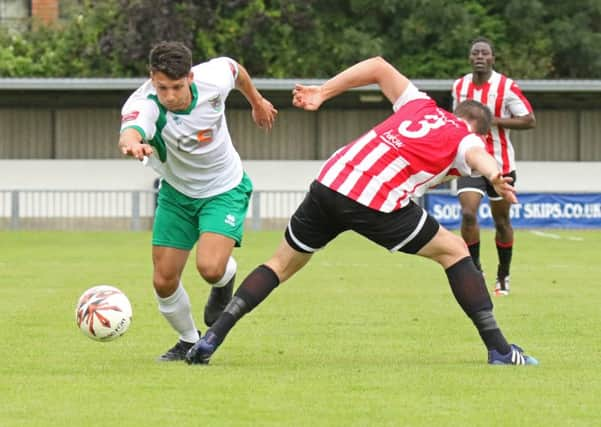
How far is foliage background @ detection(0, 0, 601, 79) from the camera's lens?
46062 millimetres

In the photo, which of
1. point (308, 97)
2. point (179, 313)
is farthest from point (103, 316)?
point (308, 97)

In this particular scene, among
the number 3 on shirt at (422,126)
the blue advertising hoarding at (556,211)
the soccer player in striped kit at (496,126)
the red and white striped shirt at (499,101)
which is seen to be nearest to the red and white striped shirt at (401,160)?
the number 3 on shirt at (422,126)

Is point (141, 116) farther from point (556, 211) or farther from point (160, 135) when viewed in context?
point (556, 211)

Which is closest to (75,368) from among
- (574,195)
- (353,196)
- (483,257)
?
(353,196)

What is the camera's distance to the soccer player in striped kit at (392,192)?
891 cm

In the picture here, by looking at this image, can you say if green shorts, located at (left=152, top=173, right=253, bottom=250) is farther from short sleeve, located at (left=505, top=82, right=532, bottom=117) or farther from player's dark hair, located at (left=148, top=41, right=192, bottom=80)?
short sleeve, located at (left=505, top=82, right=532, bottom=117)

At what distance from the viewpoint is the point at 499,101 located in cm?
1492

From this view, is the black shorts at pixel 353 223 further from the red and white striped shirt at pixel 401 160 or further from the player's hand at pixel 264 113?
the player's hand at pixel 264 113

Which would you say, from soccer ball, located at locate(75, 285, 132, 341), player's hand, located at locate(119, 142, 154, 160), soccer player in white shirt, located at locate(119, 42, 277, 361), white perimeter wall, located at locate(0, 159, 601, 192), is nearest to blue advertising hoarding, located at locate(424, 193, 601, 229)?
white perimeter wall, located at locate(0, 159, 601, 192)

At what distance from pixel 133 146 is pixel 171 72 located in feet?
2.22

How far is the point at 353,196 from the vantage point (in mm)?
8945

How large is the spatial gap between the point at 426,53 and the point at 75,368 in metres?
39.7

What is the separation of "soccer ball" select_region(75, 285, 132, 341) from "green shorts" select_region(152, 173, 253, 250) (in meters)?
0.52

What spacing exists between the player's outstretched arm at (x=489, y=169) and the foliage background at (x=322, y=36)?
1444 inches
